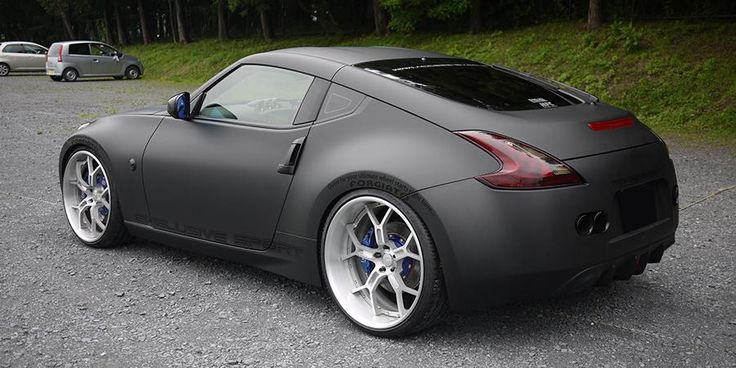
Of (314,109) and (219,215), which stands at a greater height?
(314,109)

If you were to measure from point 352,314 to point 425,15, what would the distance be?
20514mm

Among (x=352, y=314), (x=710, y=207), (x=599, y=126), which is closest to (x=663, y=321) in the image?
(x=599, y=126)

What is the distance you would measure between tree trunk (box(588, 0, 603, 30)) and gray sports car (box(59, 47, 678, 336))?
14.3 m

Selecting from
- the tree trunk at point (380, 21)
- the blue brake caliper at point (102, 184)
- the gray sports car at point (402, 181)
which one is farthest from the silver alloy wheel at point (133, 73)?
the gray sports car at point (402, 181)

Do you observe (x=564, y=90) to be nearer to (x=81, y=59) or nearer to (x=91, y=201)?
(x=91, y=201)

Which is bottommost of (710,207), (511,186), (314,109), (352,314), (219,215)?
(710,207)

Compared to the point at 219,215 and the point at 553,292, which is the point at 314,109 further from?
the point at 553,292

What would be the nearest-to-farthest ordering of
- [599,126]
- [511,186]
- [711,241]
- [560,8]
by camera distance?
[511,186]
[599,126]
[711,241]
[560,8]

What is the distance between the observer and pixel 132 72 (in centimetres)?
2964

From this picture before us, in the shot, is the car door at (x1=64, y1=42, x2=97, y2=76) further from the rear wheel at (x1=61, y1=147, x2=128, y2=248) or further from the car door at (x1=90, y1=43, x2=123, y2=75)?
the rear wheel at (x1=61, y1=147, x2=128, y2=248)

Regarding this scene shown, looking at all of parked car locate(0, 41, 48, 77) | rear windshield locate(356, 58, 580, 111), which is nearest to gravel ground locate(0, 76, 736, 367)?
rear windshield locate(356, 58, 580, 111)

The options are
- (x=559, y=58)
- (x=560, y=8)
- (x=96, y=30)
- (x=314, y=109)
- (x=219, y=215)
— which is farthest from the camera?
(x=96, y=30)

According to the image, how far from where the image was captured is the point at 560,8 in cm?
A: 2100

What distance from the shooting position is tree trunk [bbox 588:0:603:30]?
1762 cm
